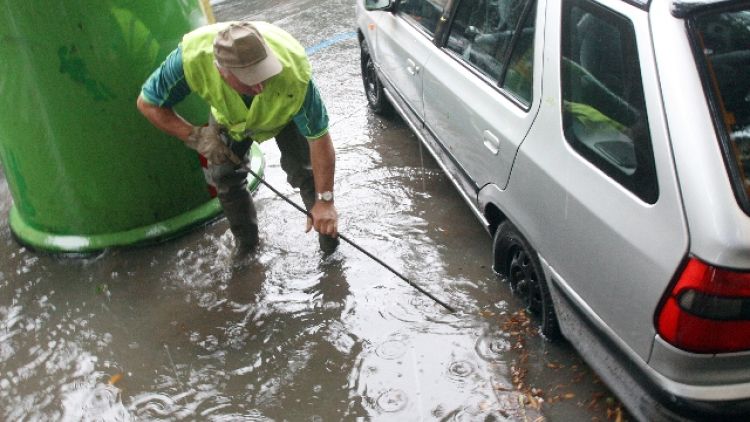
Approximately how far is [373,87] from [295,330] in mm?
2902

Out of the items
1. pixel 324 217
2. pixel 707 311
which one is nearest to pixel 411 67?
pixel 324 217

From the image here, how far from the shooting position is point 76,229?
4.24 m

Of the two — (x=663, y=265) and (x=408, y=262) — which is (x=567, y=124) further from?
(x=408, y=262)

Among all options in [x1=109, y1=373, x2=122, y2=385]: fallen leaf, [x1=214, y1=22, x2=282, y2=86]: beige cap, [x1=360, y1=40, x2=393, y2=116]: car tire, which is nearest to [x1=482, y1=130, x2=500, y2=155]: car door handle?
[x1=214, y1=22, x2=282, y2=86]: beige cap

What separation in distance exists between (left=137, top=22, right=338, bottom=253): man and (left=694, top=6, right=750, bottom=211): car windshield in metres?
1.72

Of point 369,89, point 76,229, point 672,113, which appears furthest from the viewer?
point 369,89

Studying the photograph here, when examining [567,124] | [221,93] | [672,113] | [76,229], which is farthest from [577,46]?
[76,229]

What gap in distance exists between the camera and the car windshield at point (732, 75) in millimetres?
1804

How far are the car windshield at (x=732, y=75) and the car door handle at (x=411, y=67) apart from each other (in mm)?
2274

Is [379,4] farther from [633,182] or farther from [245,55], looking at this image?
[633,182]

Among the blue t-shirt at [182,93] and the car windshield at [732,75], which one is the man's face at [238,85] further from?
the car windshield at [732,75]

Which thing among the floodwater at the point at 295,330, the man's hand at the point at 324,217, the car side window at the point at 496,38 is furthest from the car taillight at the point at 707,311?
the man's hand at the point at 324,217

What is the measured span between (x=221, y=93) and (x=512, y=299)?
5.92 feet

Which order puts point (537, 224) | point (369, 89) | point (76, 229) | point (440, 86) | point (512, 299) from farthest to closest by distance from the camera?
1. point (369, 89)
2. point (76, 229)
3. point (440, 86)
4. point (512, 299)
5. point (537, 224)
